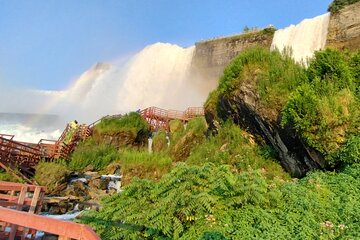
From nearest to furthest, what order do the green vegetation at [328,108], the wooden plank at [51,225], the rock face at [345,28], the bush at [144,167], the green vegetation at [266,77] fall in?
the wooden plank at [51,225]
the green vegetation at [328,108]
the green vegetation at [266,77]
the bush at [144,167]
the rock face at [345,28]

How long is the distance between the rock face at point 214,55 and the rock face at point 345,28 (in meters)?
8.50

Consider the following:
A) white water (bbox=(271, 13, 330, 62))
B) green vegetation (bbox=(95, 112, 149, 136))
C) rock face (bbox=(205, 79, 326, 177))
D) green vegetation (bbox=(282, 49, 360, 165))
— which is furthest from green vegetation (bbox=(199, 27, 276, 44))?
green vegetation (bbox=(282, 49, 360, 165))

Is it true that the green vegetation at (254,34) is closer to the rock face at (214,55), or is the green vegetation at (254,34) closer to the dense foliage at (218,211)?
the rock face at (214,55)

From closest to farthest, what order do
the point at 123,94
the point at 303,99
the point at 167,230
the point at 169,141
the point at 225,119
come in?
the point at 167,230
the point at 303,99
the point at 225,119
the point at 169,141
the point at 123,94

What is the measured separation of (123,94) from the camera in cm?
4391

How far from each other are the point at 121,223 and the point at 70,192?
9586 mm

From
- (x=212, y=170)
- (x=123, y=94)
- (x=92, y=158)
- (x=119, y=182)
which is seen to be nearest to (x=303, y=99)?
(x=212, y=170)

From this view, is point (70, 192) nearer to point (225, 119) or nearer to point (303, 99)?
point (225, 119)

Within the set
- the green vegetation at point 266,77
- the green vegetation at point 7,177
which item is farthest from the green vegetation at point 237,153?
the green vegetation at point 7,177

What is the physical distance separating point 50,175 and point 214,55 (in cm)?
2396

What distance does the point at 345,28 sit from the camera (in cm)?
2320

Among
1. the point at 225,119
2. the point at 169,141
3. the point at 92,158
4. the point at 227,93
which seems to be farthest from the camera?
the point at 169,141

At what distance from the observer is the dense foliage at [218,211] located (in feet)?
17.3

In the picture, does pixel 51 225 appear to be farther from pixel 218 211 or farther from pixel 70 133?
Result: pixel 70 133
